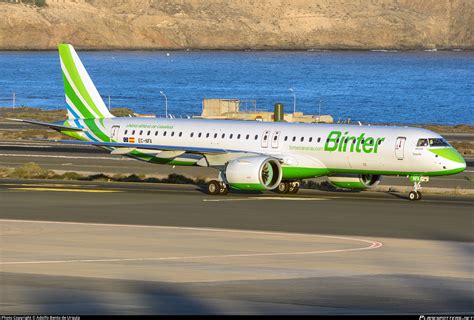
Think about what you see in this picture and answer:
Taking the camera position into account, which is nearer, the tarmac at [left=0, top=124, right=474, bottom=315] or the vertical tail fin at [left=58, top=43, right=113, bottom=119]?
the tarmac at [left=0, top=124, right=474, bottom=315]

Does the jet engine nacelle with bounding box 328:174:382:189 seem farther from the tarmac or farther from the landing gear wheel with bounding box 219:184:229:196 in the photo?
the landing gear wheel with bounding box 219:184:229:196

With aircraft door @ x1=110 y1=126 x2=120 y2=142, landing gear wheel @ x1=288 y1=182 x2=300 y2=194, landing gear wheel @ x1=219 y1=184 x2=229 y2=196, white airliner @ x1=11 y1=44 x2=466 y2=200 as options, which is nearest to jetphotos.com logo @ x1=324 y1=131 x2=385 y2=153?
white airliner @ x1=11 y1=44 x2=466 y2=200

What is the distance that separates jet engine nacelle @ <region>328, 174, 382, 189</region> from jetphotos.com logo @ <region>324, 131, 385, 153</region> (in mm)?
1665

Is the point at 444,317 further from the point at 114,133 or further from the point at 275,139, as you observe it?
the point at 114,133

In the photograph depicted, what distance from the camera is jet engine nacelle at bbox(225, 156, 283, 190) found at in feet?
187

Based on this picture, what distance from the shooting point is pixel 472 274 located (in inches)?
1367

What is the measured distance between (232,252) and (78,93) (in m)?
28.6

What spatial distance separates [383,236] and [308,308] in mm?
15934

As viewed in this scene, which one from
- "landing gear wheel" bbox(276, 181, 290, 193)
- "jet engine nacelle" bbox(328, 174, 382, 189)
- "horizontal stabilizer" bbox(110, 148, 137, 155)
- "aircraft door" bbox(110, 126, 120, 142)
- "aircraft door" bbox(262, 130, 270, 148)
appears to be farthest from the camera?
"aircraft door" bbox(110, 126, 120, 142)

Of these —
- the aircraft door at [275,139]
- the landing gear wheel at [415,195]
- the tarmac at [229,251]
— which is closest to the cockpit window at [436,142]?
the landing gear wheel at [415,195]

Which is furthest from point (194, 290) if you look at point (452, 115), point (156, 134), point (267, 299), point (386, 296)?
point (452, 115)

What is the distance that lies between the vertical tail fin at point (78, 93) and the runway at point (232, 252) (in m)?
5.36

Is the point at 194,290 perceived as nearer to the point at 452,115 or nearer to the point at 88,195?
the point at 88,195

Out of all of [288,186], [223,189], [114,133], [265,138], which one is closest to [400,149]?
[288,186]
